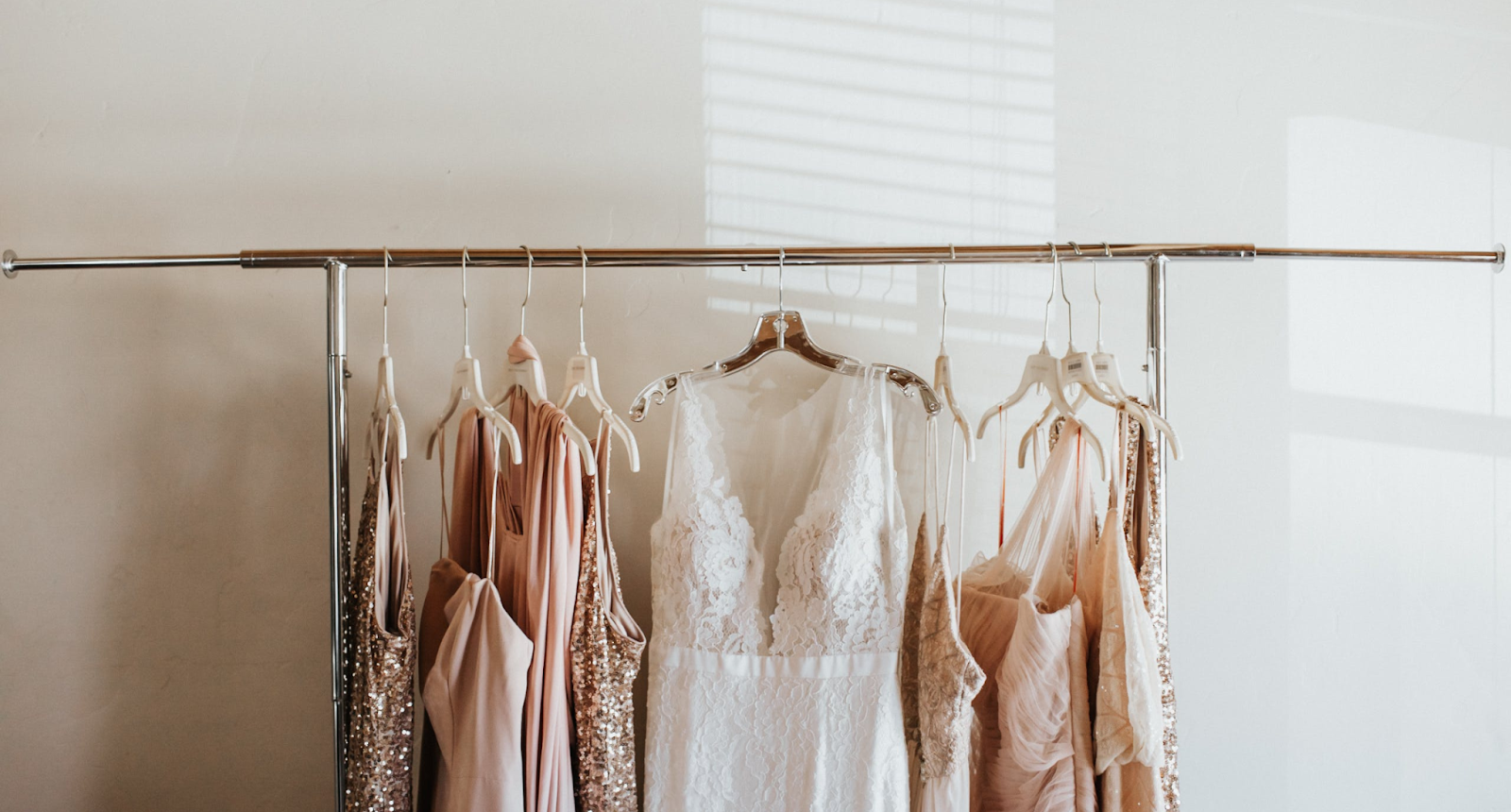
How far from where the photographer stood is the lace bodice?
1344mm

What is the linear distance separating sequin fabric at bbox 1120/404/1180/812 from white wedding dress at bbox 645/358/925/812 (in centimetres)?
33

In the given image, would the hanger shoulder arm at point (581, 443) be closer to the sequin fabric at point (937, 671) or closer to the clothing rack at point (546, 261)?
the clothing rack at point (546, 261)

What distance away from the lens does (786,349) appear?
4.64 feet

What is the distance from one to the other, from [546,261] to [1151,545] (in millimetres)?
969

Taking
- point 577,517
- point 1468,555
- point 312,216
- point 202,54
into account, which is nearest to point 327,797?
point 577,517

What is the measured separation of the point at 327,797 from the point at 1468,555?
2220mm

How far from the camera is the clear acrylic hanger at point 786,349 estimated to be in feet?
4.59

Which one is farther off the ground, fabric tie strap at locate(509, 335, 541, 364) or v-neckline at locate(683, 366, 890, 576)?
fabric tie strap at locate(509, 335, 541, 364)

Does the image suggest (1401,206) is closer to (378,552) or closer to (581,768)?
(581,768)

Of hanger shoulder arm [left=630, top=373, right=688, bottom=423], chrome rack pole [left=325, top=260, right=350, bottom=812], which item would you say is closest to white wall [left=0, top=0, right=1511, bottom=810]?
hanger shoulder arm [left=630, top=373, right=688, bottom=423]

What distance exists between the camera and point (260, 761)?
5.31 feet

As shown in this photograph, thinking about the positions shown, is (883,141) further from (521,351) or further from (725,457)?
(521,351)

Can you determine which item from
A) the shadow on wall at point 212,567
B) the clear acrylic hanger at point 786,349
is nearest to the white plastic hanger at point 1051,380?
the clear acrylic hanger at point 786,349

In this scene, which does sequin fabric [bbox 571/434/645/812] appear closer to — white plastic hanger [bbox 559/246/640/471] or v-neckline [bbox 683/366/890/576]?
white plastic hanger [bbox 559/246/640/471]
